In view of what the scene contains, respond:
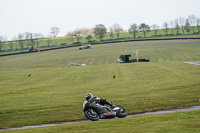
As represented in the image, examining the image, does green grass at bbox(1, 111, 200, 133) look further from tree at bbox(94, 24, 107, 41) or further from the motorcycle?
tree at bbox(94, 24, 107, 41)

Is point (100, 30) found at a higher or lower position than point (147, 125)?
higher

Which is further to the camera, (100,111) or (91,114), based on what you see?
(91,114)

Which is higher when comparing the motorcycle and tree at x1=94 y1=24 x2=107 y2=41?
tree at x1=94 y1=24 x2=107 y2=41

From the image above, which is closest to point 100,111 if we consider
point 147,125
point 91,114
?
point 91,114

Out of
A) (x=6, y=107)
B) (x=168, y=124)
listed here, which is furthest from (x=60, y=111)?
(x=168, y=124)

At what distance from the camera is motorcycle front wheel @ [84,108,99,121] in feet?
59.2

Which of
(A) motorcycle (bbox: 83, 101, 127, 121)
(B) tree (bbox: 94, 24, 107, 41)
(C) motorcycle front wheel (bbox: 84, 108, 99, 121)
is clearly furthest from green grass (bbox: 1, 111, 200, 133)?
(B) tree (bbox: 94, 24, 107, 41)

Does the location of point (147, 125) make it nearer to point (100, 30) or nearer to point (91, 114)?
point (91, 114)

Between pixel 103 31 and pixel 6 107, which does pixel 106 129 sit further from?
pixel 103 31

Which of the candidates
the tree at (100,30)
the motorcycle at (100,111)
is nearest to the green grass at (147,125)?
the motorcycle at (100,111)

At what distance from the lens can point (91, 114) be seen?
18.1 meters

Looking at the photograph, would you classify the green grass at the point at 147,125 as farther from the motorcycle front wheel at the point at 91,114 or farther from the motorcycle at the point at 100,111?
the motorcycle front wheel at the point at 91,114

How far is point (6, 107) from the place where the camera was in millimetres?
24844

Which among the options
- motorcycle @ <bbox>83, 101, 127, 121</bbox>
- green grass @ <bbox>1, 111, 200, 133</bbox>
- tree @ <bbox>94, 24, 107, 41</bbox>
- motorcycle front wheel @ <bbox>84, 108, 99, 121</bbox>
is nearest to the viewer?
green grass @ <bbox>1, 111, 200, 133</bbox>
